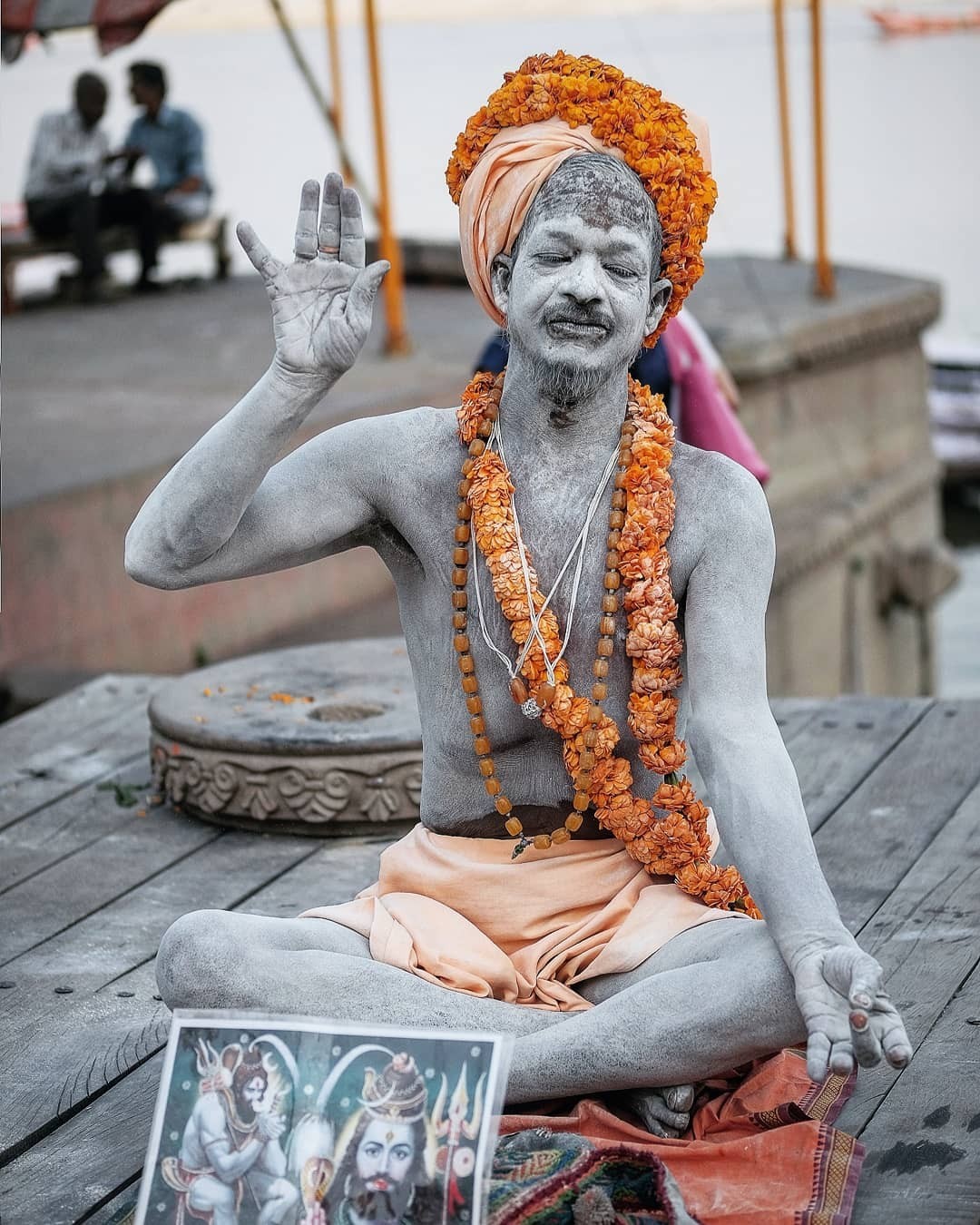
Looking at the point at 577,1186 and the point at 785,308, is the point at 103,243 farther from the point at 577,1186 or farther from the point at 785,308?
the point at 577,1186

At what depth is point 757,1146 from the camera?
2.45 metres

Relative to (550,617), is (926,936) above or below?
below

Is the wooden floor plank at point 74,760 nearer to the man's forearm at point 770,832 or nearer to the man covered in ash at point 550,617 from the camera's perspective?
the man covered in ash at point 550,617

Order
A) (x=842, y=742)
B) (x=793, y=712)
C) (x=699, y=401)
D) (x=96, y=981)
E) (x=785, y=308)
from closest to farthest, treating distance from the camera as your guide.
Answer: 1. (x=96, y=981)
2. (x=842, y=742)
3. (x=793, y=712)
4. (x=699, y=401)
5. (x=785, y=308)

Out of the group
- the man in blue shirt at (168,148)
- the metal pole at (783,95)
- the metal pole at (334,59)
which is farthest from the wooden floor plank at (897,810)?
the man in blue shirt at (168,148)

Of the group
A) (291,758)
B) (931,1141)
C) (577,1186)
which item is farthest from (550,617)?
(291,758)

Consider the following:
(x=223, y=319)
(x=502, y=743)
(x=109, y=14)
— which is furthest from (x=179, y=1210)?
(x=223, y=319)

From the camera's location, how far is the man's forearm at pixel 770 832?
241 centimetres

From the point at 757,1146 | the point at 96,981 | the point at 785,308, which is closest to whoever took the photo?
the point at 757,1146

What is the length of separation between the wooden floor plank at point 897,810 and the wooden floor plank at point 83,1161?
4.34 feet

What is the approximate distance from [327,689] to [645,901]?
1.73 meters

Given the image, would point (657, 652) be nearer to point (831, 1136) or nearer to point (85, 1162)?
point (831, 1136)

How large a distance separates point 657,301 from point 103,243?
28.8 feet

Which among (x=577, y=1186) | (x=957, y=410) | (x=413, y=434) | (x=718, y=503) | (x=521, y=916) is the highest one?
(x=413, y=434)
